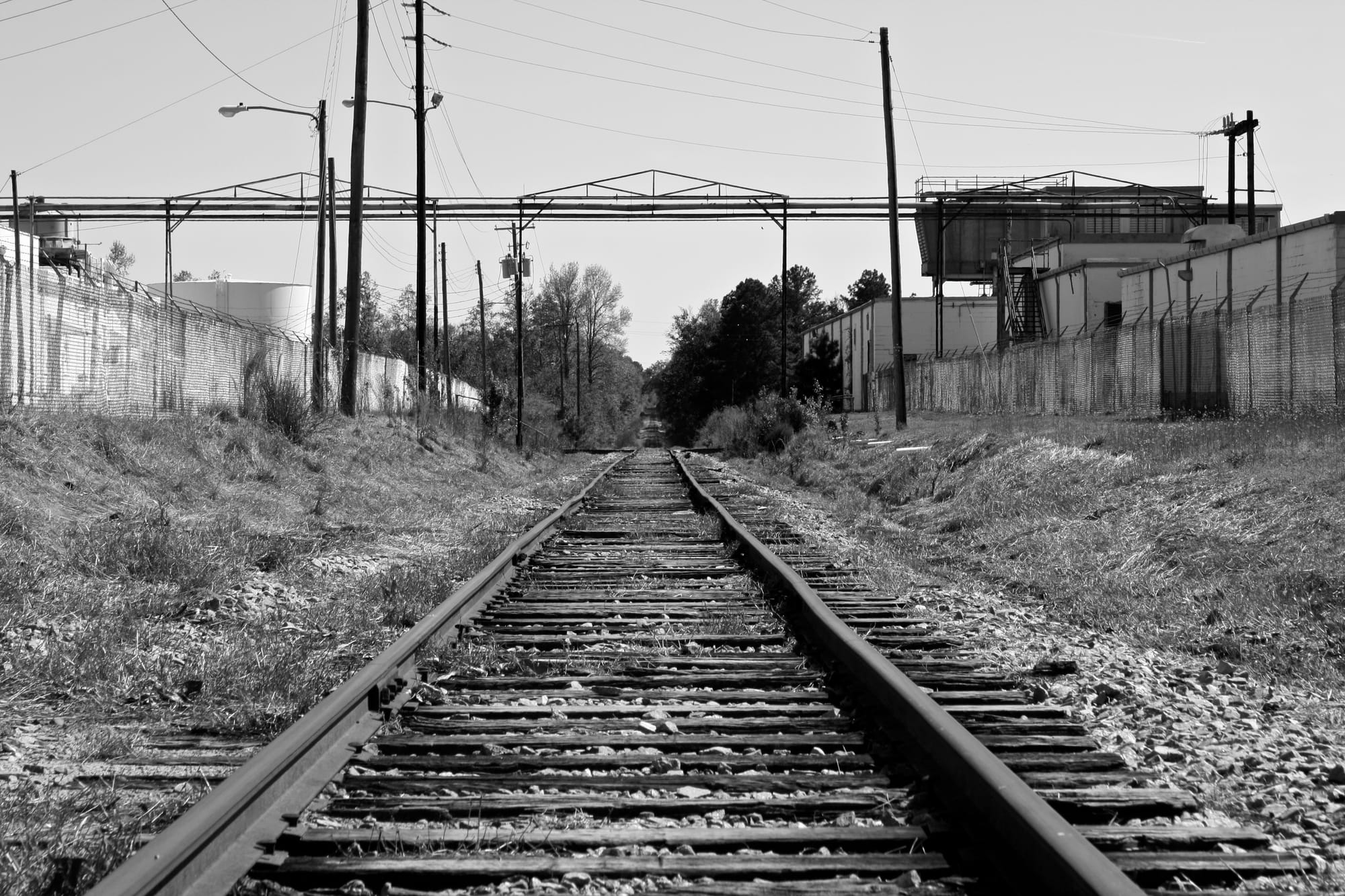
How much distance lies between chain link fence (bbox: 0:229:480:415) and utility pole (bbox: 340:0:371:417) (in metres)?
0.85

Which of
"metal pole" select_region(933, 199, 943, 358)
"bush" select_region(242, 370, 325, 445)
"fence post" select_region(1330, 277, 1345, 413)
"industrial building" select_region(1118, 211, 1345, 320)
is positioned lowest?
"bush" select_region(242, 370, 325, 445)

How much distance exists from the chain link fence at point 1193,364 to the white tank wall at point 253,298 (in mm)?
26161

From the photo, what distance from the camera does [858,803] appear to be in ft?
12.6

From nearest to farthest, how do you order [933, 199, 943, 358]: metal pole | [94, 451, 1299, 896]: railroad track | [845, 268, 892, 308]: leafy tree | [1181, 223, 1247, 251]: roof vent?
[94, 451, 1299, 896]: railroad track < [1181, 223, 1247, 251]: roof vent < [933, 199, 943, 358]: metal pole < [845, 268, 892, 308]: leafy tree

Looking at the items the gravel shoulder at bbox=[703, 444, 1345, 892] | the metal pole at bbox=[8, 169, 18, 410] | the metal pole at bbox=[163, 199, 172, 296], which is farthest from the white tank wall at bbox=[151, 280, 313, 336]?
the gravel shoulder at bbox=[703, 444, 1345, 892]

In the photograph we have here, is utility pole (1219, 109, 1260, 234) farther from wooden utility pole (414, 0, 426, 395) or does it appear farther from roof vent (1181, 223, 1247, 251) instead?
wooden utility pole (414, 0, 426, 395)

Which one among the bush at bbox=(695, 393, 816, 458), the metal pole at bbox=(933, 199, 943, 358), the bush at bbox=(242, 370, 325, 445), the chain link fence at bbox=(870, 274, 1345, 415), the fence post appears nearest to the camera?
the fence post

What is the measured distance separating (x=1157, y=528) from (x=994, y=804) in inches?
325

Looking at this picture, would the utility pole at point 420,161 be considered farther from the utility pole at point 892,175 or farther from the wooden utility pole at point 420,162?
the utility pole at point 892,175

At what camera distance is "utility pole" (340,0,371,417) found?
2364cm

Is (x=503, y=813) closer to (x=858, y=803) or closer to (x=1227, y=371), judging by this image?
(x=858, y=803)

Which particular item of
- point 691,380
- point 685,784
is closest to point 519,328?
point 685,784

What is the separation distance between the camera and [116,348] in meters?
17.0

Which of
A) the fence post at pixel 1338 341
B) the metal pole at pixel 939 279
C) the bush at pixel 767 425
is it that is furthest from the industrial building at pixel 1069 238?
the fence post at pixel 1338 341
